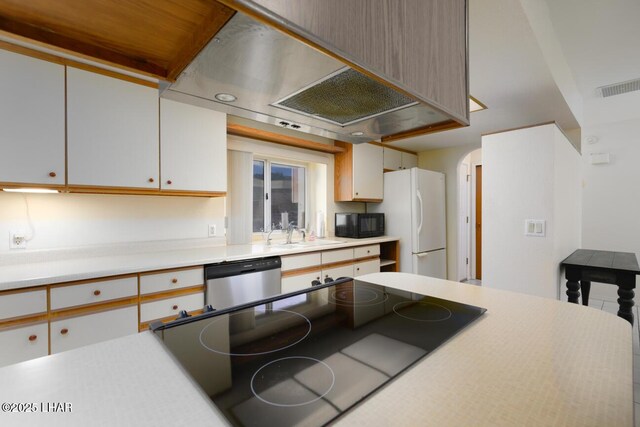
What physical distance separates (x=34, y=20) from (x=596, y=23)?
3259 millimetres

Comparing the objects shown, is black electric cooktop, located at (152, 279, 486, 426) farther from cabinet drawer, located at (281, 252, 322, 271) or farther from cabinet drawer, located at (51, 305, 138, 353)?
cabinet drawer, located at (281, 252, 322, 271)

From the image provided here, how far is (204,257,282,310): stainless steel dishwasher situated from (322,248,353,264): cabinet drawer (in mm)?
565

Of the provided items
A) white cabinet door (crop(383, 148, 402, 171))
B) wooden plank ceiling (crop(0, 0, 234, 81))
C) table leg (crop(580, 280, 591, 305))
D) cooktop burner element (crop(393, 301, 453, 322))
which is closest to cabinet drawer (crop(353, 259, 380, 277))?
white cabinet door (crop(383, 148, 402, 171))

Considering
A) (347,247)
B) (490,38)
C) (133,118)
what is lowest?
(347,247)

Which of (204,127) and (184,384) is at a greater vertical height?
(204,127)

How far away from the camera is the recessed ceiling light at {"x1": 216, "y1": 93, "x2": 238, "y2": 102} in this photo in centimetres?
79

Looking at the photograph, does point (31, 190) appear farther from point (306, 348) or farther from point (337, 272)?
point (337, 272)

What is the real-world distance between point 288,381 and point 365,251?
2704 millimetres

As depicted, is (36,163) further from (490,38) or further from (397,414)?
(490,38)

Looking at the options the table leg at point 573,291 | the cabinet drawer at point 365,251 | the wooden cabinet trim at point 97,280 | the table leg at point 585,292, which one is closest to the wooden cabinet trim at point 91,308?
the wooden cabinet trim at point 97,280

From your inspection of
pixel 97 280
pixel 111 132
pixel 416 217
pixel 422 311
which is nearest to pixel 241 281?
pixel 97 280

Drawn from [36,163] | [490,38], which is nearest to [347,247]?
[490,38]

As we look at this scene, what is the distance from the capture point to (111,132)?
1857 millimetres

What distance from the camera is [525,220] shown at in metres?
2.41
